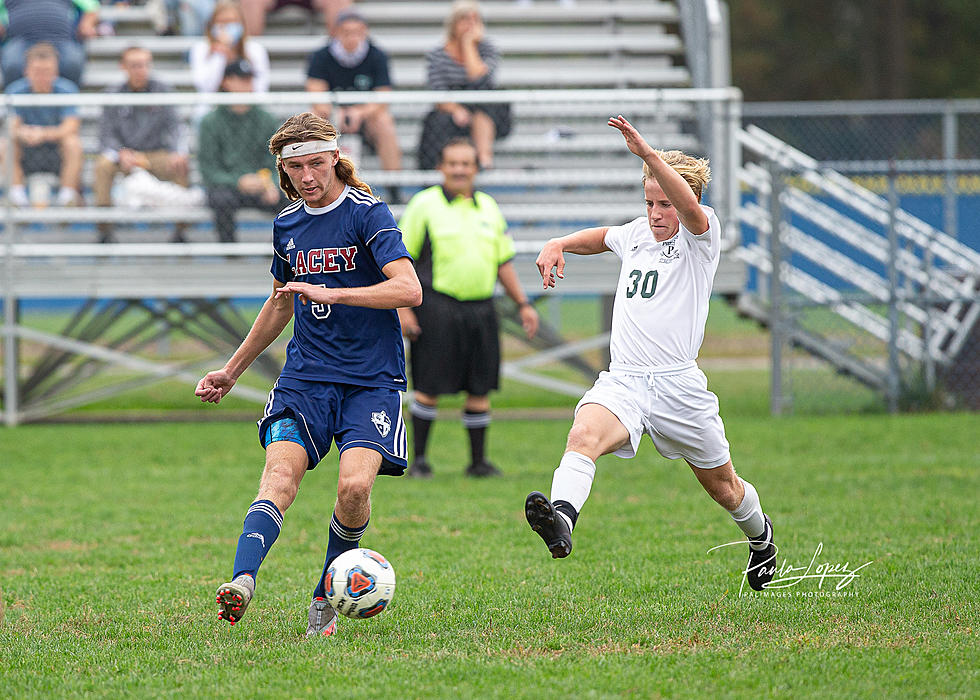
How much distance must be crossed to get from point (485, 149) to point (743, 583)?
708 centimetres

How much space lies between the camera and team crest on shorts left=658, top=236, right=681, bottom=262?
16.4ft

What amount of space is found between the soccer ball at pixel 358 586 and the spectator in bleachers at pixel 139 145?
25.7 ft

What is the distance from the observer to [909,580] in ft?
17.8

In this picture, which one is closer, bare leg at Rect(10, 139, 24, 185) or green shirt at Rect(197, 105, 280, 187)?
green shirt at Rect(197, 105, 280, 187)

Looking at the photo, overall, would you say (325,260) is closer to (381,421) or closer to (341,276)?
(341,276)

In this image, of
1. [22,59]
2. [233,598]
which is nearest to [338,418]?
[233,598]

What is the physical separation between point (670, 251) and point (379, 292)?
3.98 feet

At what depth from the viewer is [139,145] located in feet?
38.2

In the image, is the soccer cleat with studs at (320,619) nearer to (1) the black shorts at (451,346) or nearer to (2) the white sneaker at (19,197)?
(1) the black shorts at (451,346)

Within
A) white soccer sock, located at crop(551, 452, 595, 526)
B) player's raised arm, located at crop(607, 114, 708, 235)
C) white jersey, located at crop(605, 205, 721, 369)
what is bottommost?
white soccer sock, located at crop(551, 452, 595, 526)

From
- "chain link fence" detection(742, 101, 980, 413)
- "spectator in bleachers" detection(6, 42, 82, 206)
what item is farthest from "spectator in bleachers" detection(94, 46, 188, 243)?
"chain link fence" detection(742, 101, 980, 413)

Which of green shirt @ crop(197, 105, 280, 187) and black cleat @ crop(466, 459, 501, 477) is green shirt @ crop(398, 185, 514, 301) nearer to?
black cleat @ crop(466, 459, 501, 477)

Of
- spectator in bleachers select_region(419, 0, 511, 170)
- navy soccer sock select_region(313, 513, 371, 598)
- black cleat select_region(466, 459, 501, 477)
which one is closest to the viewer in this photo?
navy soccer sock select_region(313, 513, 371, 598)

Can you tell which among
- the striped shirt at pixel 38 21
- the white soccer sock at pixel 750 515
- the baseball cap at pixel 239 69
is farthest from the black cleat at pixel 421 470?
the striped shirt at pixel 38 21
